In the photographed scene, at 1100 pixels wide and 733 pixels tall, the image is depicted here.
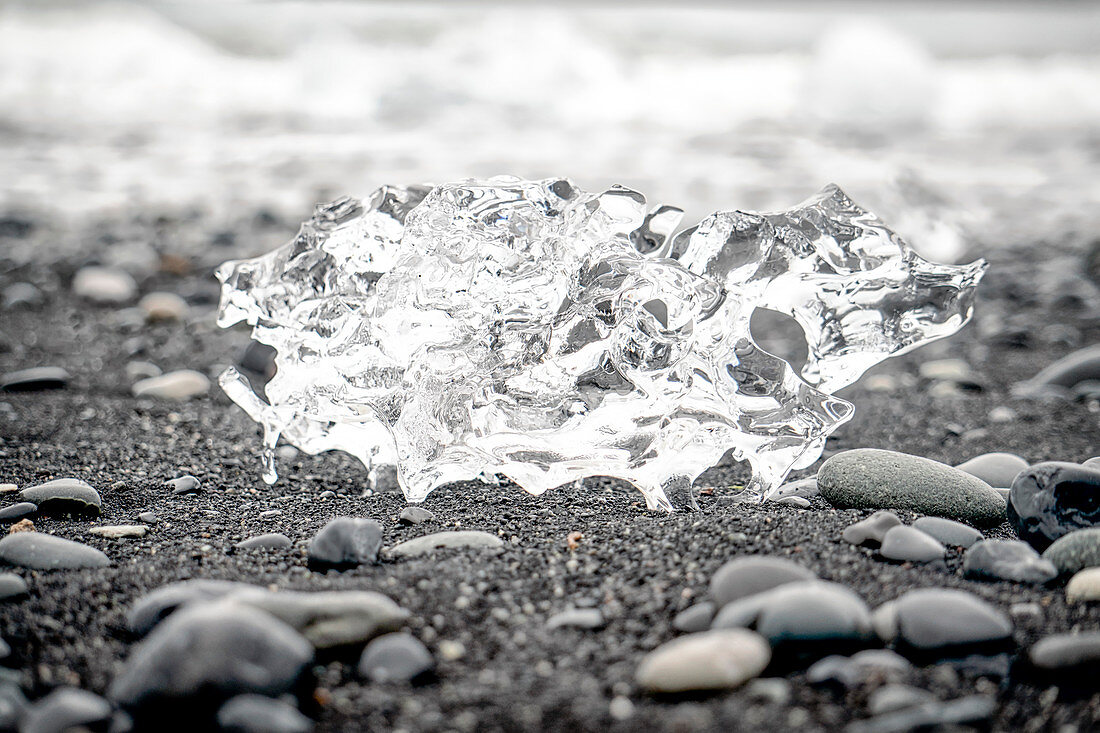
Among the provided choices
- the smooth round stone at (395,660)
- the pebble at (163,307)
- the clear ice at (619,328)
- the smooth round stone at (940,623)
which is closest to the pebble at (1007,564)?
the smooth round stone at (940,623)

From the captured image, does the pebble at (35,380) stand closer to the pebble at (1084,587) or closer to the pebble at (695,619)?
the pebble at (695,619)

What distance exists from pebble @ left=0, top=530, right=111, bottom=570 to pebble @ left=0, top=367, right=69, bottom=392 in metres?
1.74

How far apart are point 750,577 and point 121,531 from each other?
141cm

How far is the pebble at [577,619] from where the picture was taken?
148 cm

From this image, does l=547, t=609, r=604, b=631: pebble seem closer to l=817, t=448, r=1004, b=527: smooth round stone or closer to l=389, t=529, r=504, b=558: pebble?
l=389, t=529, r=504, b=558: pebble

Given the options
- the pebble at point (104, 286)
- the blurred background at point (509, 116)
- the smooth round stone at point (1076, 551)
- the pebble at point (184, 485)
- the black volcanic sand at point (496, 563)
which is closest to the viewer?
the black volcanic sand at point (496, 563)

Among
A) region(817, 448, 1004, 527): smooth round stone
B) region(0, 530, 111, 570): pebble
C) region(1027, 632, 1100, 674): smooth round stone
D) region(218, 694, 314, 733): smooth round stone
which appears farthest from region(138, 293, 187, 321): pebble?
region(1027, 632, 1100, 674): smooth round stone

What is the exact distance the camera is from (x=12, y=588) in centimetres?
158

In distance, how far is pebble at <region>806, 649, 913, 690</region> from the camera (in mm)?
1251

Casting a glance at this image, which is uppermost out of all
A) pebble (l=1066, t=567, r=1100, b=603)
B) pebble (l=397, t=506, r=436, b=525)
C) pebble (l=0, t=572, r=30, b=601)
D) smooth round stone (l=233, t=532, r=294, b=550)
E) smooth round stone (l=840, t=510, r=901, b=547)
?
pebble (l=1066, t=567, r=1100, b=603)

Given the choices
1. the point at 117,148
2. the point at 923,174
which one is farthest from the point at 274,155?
the point at 923,174

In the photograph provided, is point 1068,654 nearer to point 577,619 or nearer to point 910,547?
point 910,547

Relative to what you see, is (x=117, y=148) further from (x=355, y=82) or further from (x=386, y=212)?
(x=386, y=212)

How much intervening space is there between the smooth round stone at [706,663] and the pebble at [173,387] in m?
2.55
